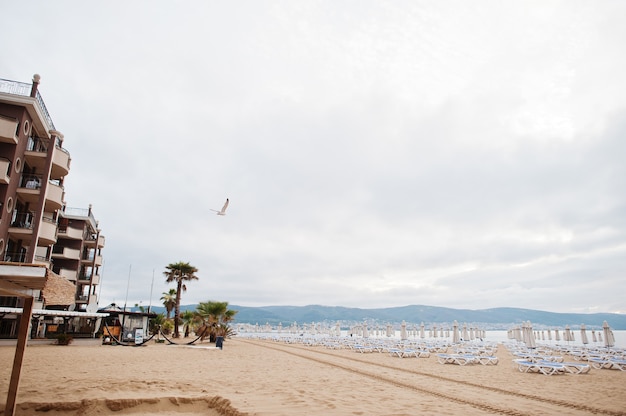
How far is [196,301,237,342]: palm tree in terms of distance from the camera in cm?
3150

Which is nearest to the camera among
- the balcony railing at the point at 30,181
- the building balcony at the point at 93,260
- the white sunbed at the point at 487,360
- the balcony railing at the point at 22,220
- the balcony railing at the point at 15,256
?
the white sunbed at the point at 487,360

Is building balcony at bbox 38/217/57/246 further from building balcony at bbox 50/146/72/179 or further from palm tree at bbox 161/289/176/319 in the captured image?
palm tree at bbox 161/289/176/319

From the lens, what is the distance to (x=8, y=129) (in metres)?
20.3

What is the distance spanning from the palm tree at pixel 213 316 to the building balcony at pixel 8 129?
18.8 meters

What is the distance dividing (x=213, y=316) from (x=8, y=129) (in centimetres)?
1970

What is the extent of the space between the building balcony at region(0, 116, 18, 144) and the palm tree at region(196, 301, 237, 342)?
1881 cm

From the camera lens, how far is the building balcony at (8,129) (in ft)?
65.9

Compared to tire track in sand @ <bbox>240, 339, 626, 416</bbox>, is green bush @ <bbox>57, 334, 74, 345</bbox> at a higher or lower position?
lower

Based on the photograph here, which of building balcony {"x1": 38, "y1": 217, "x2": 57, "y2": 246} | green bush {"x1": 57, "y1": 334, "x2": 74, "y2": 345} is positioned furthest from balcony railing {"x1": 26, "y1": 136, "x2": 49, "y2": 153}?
green bush {"x1": 57, "y1": 334, "x2": 74, "y2": 345}

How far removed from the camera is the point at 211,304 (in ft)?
107

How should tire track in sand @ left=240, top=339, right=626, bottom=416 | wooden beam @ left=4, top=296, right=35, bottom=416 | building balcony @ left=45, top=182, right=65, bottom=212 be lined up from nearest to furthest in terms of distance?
wooden beam @ left=4, top=296, right=35, bottom=416 → tire track in sand @ left=240, top=339, right=626, bottom=416 → building balcony @ left=45, top=182, right=65, bottom=212

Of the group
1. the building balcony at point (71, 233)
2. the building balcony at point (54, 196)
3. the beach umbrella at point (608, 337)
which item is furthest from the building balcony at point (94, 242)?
the beach umbrella at point (608, 337)

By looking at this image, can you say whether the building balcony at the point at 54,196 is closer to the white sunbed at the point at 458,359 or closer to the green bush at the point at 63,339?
the green bush at the point at 63,339

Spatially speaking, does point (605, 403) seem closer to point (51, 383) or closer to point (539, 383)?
point (539, 383)
